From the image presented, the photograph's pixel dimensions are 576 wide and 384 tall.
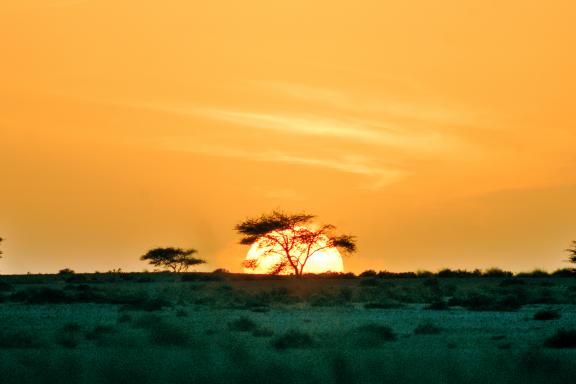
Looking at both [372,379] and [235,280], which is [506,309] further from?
[235,280]

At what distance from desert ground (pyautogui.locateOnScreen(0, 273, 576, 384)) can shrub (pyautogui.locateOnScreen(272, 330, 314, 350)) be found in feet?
0.10

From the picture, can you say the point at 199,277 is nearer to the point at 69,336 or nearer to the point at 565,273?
the point at 565,273

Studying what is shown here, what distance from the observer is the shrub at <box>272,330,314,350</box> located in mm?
27514

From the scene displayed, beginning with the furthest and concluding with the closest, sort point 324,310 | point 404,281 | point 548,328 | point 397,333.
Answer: point 404,281 < point 324,310 < point 548,328 < point 397,333

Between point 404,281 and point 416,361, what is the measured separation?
212ft

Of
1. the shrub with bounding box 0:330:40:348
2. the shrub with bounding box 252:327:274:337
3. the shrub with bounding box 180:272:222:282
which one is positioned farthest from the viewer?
the shrub with bounding box 180:272:222:282

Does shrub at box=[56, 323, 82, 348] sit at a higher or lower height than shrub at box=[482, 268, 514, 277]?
lower

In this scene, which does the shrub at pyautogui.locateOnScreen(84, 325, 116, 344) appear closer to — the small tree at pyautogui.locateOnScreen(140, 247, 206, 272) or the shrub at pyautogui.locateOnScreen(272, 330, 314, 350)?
the shrub at pyautogui.locateOnScreen(272, 330, 314, 350)

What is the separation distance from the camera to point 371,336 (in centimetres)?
2892

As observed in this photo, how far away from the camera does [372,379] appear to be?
2011 cm

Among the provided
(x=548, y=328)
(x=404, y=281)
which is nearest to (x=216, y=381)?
(x=548, y=328)

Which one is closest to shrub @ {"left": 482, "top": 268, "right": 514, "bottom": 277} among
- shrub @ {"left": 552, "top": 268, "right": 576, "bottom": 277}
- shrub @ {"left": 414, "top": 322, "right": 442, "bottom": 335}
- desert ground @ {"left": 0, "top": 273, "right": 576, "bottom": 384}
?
shrub @ {"left": 552, "top": 268, "right": 576, "bottom": 277}

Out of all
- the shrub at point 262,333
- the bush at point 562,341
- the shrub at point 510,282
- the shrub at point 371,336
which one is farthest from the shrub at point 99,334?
the shrub at point 510,282

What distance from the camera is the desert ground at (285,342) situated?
20531 millimetres
